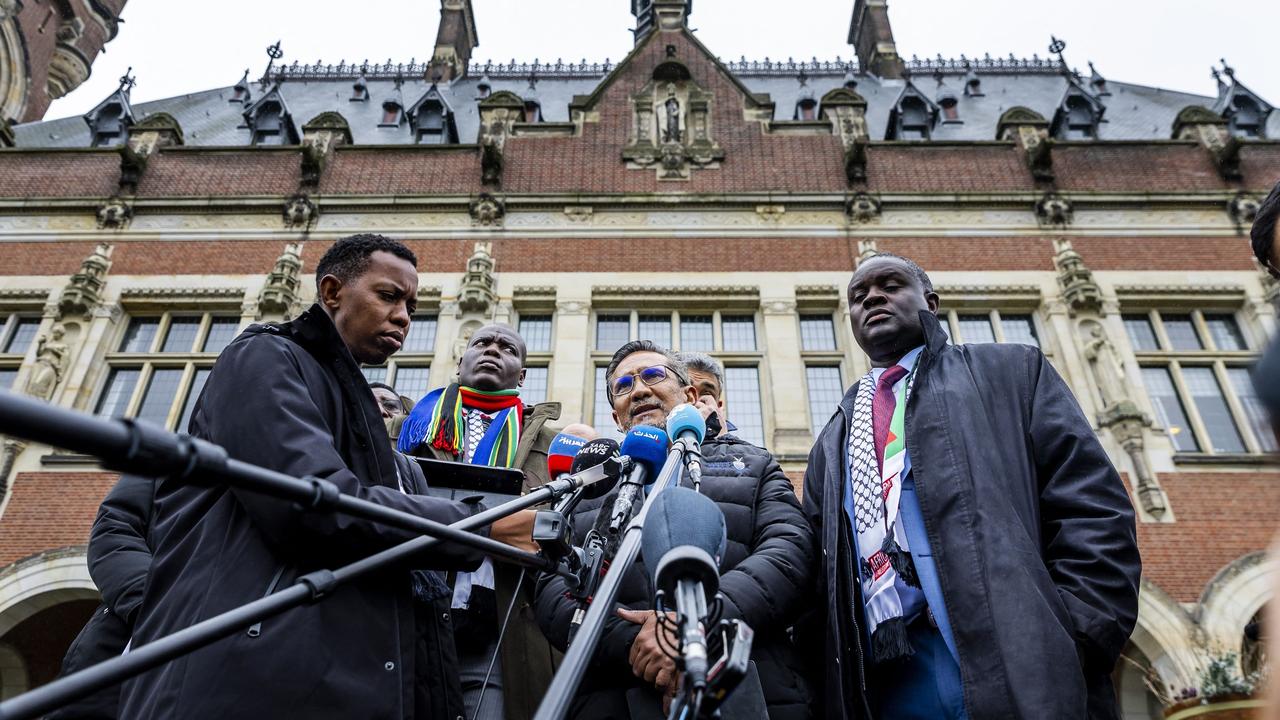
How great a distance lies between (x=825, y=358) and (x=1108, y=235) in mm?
3940

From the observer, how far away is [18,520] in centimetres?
769

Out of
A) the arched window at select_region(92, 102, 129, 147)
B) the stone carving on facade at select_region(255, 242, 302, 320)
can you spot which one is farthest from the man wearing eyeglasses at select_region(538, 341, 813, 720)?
the arched window at select_region(92, 102, 129, 147)

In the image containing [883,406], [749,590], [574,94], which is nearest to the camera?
[749,590]

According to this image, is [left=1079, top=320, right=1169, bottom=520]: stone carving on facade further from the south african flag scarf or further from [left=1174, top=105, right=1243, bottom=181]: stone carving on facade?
the south african flag scarf

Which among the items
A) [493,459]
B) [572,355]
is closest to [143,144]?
[572,355]

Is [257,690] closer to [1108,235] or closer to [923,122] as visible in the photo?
[1108,235]

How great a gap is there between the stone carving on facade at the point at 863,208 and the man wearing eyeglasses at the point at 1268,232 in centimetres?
787

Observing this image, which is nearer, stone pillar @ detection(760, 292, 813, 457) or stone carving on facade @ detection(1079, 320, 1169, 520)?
stone carving on facade @ detection(1079, 320, 1169, 520)

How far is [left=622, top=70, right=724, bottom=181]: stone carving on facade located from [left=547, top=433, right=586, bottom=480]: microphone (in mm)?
8284

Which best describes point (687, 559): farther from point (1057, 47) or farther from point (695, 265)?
point (1057, 47)

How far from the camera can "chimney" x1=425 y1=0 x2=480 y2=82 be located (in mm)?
16969

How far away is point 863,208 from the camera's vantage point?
9.57m

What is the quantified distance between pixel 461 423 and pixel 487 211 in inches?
260

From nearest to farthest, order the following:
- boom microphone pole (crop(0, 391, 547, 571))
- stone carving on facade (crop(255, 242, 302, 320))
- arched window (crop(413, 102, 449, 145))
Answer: boom microphone pole (crop(0, 391, 547, 571))
stone carving on facade (crop(255, 242, 302, 320))
arched window (crop(413, 102, 449, 145))
